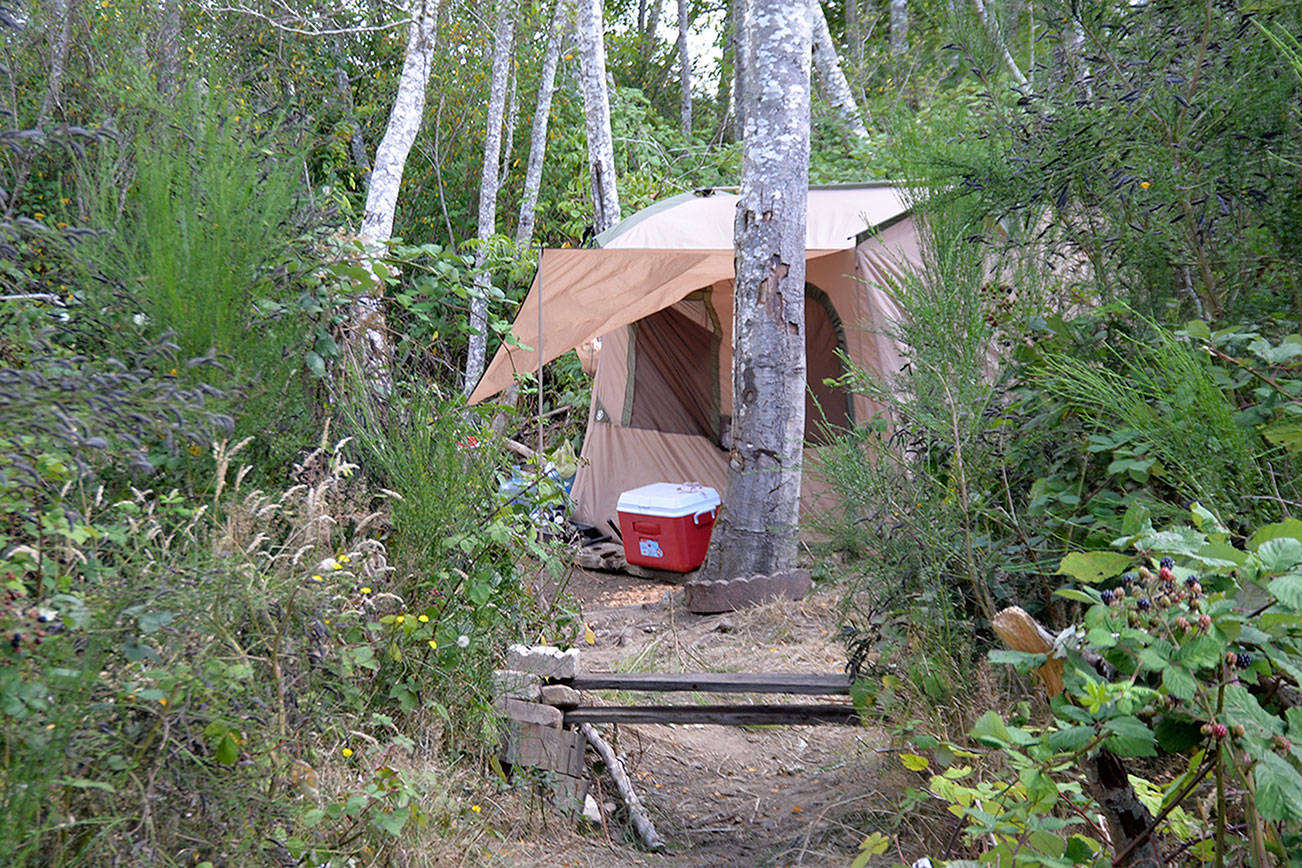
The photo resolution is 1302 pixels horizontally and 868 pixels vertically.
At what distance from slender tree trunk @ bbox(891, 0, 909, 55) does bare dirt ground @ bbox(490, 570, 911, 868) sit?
9.34 metres

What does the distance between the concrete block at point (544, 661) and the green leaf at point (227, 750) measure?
135 cm

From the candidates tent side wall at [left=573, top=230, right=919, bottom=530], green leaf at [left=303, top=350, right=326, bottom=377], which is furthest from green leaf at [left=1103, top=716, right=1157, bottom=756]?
tent side wall at [left=573, top=230, right=919, bottom=530]

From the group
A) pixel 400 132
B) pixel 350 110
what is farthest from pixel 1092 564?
pixel 350 110

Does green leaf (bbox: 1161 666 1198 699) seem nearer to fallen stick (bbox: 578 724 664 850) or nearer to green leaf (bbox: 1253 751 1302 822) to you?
green leaf (bbox: 1253 751 1302 822)

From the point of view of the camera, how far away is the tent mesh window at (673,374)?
698 centimetres

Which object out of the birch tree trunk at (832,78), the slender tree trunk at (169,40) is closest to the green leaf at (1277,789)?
the slender tree trunk at (169,40)

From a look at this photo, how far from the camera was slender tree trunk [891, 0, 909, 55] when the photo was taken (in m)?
12.0

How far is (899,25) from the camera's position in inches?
481

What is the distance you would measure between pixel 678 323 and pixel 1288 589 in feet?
19.8

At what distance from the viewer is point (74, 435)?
127 centimetres

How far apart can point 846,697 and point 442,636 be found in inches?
57.5

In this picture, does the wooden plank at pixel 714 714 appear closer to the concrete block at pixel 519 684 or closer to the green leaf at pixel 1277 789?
the concrete block at pixel 519 684

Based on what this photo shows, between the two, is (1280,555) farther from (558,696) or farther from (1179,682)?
(558,696)

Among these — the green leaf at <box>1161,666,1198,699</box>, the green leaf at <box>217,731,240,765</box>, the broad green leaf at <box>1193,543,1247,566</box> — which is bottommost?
the green leaf at <box>217,731,240,765</box>
